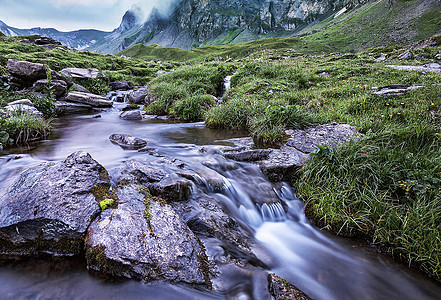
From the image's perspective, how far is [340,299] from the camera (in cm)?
251

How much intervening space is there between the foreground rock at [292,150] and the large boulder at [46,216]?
3.45m

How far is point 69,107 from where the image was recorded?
11.6 metres

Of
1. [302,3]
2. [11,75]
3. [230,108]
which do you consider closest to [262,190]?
[230,108]

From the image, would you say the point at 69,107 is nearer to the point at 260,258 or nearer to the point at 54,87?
the point at 54,87

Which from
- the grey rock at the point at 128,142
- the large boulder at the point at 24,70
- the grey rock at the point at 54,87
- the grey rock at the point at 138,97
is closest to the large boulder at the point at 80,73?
the grey rock at the point at 54,87

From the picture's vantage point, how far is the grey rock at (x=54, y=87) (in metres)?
11.8

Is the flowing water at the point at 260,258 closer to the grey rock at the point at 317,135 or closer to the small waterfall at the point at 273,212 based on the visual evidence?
the small waterfall at the point at 273,212

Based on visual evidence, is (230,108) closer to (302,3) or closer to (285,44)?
(285,44)

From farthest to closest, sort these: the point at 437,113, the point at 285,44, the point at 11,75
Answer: the point at 285,44 < the point at 11,75 < the point at 437,113

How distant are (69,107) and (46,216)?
1130 cm

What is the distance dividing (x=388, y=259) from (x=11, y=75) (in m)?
17.7

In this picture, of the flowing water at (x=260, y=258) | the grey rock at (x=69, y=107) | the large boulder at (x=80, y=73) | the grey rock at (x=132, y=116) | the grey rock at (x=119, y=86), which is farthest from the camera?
the grey rock at (x=119, y=86)

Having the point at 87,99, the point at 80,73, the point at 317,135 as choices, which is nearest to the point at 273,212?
the point at 317,135

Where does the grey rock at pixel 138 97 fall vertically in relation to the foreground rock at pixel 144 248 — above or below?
above
